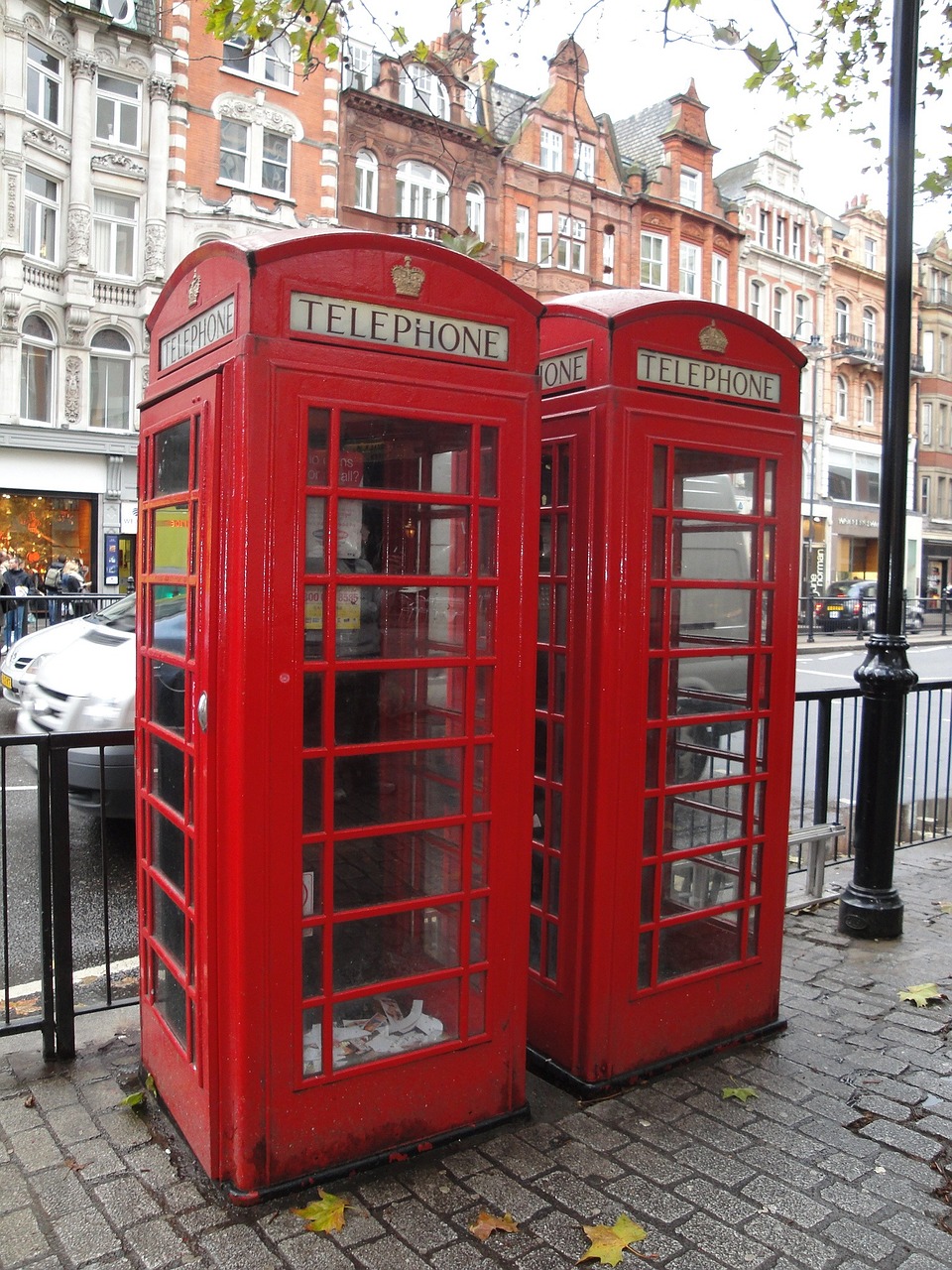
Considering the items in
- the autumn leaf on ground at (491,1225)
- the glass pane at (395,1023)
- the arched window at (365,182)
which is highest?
the arched window at (365,182)

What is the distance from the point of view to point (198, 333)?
2982mm

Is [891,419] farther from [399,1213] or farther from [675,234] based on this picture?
[675,234]

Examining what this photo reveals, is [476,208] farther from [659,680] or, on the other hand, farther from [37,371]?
[659,680]

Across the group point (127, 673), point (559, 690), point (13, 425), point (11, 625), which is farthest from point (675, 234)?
point (559, 690)

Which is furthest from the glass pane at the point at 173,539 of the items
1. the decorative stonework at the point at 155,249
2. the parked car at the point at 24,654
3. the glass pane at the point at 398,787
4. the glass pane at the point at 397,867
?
the decorative stonework at the point at 155,249

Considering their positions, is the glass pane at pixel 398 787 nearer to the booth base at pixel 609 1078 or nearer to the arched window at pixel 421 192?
the booth base at pixel 609 1078

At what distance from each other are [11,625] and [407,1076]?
43.8 ft

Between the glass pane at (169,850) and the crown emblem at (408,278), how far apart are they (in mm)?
1801

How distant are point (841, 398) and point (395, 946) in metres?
45.0

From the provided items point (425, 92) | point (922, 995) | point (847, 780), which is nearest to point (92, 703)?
point (922, 995)

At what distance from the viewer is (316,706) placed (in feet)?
9.23

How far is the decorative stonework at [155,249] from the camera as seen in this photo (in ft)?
80.8

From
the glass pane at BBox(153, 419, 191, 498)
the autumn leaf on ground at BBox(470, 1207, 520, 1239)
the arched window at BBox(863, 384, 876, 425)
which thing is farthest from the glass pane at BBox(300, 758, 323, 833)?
the arched window at BBox(863, 384, 876, 425)

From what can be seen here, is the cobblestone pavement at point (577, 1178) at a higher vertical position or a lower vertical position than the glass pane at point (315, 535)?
lower
